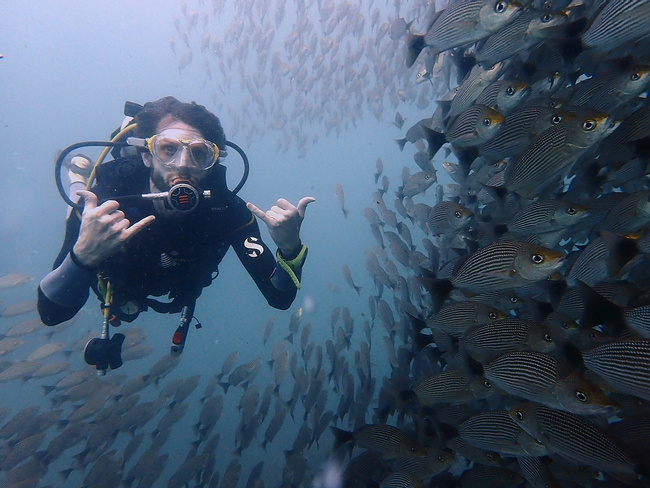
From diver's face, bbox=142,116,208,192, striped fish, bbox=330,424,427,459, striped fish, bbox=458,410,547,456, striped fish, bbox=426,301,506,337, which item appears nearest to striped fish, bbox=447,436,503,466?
striped fish, bbox=330,424,427,459

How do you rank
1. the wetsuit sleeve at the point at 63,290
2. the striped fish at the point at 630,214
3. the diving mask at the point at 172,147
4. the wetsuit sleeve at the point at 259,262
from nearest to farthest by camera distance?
the striped fish at the point at 630,214 < the wetsuit sleeve at the point at 63,290 < the diving mask at the point at 172,147 < the wetsuit sleeve at the point at 259,262

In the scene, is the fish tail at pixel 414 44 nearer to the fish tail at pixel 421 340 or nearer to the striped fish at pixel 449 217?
the striped fish at pixel 449 217

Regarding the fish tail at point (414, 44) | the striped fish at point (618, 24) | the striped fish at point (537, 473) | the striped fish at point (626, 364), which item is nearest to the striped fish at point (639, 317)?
the striped fish at point (626, 364)

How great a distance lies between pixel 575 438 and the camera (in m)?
2.48

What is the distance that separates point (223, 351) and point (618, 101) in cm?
3202

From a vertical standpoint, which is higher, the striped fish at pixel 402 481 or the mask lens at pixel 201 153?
the mask lens at pixel 201 153

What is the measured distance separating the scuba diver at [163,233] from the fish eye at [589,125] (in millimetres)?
2308

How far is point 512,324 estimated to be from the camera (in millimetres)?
3248

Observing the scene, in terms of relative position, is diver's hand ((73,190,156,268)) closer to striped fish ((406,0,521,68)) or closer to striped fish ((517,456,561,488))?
striped fish ((406,0,521,68))

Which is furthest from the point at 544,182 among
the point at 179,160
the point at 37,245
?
the point at 37,245

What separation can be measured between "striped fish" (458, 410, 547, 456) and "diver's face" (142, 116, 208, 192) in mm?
3948

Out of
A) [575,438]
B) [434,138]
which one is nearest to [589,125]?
[434,138]

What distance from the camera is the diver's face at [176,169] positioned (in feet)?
13.7

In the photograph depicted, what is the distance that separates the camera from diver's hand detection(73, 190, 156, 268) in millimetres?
2959
